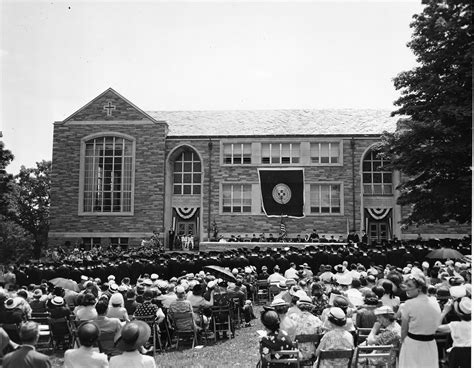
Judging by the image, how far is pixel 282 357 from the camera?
6496 mm

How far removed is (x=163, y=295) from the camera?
1112cm

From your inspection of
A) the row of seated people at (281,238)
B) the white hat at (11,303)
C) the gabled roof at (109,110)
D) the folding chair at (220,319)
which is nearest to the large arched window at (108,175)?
the gabled roof at (109,110)

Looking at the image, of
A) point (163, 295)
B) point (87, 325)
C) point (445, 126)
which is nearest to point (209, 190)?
point (445, 126)

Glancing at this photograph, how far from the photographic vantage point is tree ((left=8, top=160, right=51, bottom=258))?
5641cm

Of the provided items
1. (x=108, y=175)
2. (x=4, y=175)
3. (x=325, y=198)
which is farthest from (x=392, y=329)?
(x=108, y=175)

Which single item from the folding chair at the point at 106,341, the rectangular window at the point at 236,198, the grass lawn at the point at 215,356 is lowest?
the grass lawn at the point at 215,356

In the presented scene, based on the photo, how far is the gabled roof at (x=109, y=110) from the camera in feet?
116

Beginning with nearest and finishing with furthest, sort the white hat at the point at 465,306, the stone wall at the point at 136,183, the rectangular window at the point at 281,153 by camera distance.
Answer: the white hat at the point at 465,306, the stone wall at the point at 136,183, the rectangular window at the point at 281,153

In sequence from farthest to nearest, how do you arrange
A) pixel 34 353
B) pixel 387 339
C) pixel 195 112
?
1. pixel 195 112
2. pixel 387 339
3. pixel 34 353

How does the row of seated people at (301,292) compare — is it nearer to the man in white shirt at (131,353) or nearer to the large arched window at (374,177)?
the man in white shirt at (131,353)

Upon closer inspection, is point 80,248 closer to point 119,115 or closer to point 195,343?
point 119,115

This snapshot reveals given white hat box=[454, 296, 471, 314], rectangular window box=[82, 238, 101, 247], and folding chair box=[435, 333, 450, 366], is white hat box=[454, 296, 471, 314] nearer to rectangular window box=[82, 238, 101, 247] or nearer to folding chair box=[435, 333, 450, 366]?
folding chair box=[435, 333, 450, 366]

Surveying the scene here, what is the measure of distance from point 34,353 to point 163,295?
609 centimetres

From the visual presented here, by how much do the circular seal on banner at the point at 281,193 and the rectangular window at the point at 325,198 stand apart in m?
1.79
